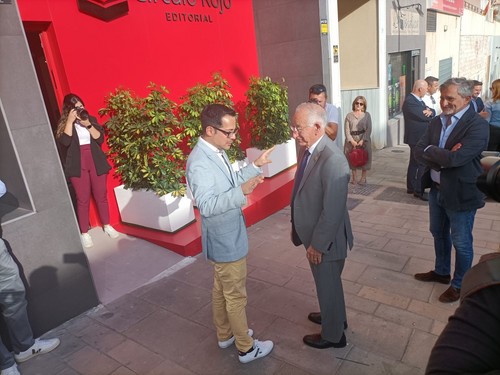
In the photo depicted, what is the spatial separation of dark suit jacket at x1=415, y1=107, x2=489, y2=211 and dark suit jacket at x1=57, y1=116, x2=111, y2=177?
12.4 feet

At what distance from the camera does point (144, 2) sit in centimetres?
534

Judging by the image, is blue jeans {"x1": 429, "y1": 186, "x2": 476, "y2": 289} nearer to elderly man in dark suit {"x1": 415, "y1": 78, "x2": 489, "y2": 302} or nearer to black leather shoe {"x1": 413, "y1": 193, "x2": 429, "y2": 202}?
elderly man in dark suit {"x1": 415, "y1": 78, "x2": 489, "y2": 302}

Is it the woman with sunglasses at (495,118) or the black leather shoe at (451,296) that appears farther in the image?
the woman with sunglasses at (495,118)

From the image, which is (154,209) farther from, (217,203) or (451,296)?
(451,296)

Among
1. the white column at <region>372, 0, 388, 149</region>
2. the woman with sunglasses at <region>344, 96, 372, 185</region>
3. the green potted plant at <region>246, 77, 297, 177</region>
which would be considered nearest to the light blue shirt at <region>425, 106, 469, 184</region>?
the woman with sunglasses at <region>344, 96, 372, 185</region>

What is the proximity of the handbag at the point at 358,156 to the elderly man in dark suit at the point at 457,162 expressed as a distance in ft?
10.5

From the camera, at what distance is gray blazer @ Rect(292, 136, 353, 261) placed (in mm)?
2463

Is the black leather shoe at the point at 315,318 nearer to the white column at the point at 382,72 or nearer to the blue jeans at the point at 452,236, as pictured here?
the blue jeans at the point at 452,236

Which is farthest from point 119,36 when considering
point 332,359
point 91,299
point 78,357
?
point 332,359

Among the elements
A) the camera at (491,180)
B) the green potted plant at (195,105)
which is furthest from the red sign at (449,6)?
the camera at (491,180)

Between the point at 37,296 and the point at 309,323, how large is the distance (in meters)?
2.47

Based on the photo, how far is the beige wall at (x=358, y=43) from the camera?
9.47 metres

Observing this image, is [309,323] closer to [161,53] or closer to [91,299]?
[91,299]

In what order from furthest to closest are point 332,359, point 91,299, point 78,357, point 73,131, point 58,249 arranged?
point 73,131 < point 91,299 < point 58,249 < point 78,357 < point 332,359
